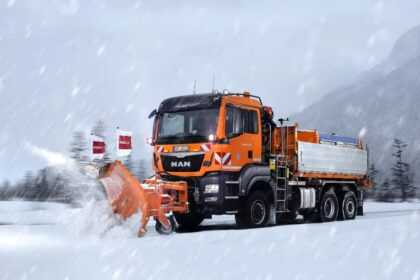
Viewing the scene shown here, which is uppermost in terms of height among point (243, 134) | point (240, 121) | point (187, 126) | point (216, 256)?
point (240, 121)

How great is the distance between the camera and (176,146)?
13.2 m

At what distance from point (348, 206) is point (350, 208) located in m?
0.12

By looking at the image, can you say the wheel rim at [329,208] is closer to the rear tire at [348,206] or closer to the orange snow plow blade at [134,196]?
the rear tire at [348,206]

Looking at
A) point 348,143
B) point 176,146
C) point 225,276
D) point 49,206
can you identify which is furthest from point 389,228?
point 49,206

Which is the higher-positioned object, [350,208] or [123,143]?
[123,143]

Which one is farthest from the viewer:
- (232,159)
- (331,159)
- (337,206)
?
(337,206)

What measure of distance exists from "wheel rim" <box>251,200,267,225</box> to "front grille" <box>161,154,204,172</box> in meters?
1.69

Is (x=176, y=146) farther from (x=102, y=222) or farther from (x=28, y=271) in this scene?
(x=28, y=271)

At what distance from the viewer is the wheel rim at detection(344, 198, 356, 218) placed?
17.6 meters

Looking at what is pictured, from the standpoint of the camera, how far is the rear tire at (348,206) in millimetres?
17448

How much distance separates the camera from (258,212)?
13758 mm

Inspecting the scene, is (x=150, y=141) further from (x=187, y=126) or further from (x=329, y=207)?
(x=329, y=207)

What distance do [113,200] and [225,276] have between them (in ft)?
19.4

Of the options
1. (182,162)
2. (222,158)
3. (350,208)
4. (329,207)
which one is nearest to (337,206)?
(329,207)
